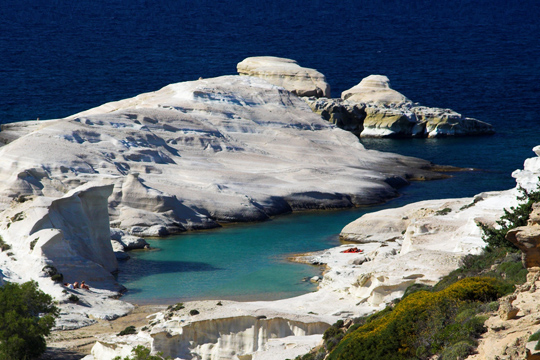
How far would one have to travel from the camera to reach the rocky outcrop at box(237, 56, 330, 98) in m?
101

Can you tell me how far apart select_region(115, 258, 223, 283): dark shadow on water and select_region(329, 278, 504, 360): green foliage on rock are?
25.1 meters

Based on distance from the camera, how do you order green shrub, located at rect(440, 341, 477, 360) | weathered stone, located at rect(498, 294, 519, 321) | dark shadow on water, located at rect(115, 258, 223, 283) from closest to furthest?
green shrub, located at rect(440, 341, 477, 360)
weathered stone, located at rect(498, 294, 519, 321)
dark shadow on water, located at rect(115, 258, 223, 283)

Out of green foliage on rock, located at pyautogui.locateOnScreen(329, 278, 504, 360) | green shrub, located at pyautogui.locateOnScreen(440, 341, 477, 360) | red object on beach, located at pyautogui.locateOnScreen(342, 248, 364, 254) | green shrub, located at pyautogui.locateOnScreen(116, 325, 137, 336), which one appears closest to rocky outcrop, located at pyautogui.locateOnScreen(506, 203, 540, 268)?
green foliage on rock, located at pyautogui.locateOnScreen(329, 278, 504, 360)

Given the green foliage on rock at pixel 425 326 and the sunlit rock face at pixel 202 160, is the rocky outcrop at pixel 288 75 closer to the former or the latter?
the sunlit rock face at pixel 202 160

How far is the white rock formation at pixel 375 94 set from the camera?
343 feet

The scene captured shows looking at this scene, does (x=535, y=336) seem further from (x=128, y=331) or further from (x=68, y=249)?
(x=68, y=249)

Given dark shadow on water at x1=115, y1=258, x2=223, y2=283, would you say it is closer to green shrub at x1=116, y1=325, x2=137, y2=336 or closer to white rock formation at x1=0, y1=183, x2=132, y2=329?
white rock formation at x1=0, y1=183, x2=132, y2=329

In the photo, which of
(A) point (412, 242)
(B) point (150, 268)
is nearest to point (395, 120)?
(B) point (150, 268)

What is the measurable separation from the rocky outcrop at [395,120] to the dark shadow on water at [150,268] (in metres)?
52.2

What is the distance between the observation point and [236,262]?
49375mm

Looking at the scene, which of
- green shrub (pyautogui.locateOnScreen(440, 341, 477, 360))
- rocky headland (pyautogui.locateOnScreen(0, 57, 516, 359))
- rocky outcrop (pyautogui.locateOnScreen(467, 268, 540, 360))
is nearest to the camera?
rocky outcrop (pyautogui.locateOnScreen(467, 268, 540, 360))

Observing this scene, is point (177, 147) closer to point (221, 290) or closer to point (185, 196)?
point (185, 196)

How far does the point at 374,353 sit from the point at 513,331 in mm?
4131

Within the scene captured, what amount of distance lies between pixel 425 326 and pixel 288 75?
83157 mm
